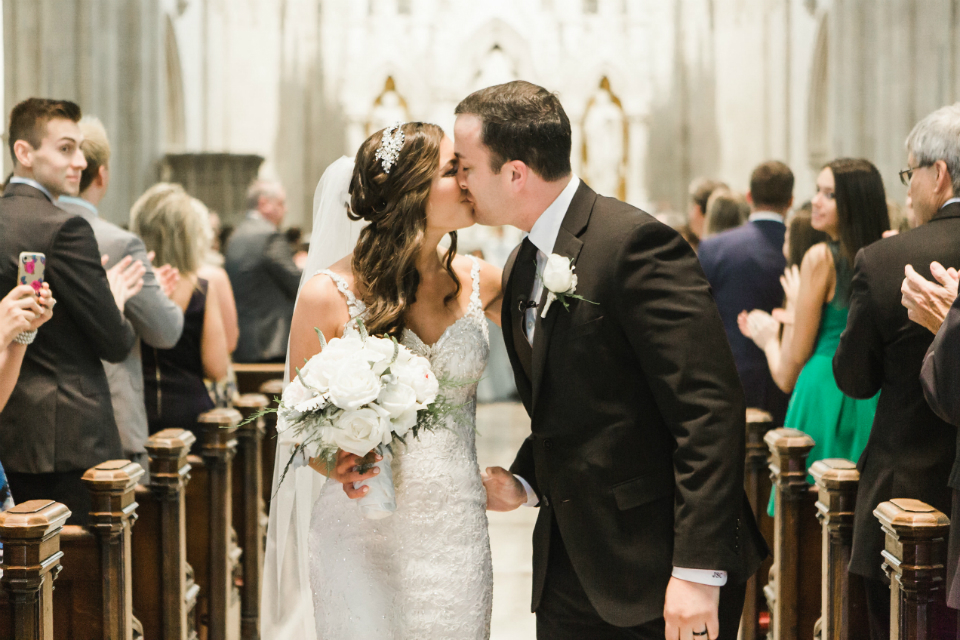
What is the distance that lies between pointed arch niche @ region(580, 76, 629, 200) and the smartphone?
1276 centimetres

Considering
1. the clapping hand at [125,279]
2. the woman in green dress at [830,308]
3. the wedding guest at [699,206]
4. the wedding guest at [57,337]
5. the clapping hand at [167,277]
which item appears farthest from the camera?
the wedding guest at [699,206]

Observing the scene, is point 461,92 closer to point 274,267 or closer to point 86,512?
point 274,267

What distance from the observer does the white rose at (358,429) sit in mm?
2164

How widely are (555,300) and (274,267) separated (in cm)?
519

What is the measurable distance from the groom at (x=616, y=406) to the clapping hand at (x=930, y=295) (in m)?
0.72

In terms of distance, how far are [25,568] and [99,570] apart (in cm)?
51

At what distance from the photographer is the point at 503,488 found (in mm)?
2561

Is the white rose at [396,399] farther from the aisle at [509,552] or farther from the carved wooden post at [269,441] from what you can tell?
the carved wooden post at [269,441]

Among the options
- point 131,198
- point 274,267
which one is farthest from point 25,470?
point 131,198

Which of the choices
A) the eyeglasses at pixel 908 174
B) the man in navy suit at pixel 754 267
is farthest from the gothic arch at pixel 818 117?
the eyeglasses at pixel 908 174

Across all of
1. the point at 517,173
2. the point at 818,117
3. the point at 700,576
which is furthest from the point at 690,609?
the point at 818,117

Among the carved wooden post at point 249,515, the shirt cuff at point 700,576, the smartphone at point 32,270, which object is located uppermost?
the smartphone at point 32,270

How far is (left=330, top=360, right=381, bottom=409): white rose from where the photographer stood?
214 cm

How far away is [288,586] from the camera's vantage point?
3.21 metres
